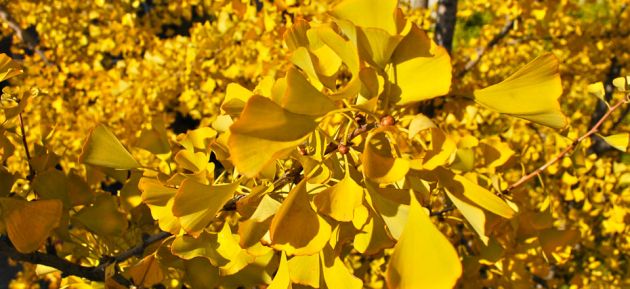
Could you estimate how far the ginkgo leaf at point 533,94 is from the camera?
0.48 metres

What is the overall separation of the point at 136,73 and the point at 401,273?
1707 mm

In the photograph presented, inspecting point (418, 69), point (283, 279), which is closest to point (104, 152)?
point (283, 279)

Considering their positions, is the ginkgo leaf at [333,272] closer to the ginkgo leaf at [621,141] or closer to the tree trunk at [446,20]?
the ginkgo leaf at [621,141]

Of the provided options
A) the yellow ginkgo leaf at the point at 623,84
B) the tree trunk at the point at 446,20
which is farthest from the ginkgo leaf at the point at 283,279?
the tree trunk at the point at 446,20

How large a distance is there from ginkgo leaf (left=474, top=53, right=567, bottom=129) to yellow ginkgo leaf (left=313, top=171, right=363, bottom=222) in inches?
5.6

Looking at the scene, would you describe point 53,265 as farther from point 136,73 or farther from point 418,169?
point 136,73

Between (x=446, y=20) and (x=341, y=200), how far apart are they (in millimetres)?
1564

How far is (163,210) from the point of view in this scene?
0.57m

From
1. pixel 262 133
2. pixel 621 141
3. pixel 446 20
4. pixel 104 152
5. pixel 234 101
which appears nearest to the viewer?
pixel 262 133

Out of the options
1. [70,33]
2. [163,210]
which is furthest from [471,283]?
[70,33]

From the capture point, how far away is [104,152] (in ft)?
2.15

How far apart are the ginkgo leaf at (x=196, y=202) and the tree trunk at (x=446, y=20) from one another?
154 centimetres

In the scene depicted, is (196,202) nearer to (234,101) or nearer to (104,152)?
(234,101)

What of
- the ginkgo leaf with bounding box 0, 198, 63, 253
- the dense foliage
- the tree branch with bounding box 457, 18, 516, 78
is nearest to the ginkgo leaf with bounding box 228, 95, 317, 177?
the dense foliage
